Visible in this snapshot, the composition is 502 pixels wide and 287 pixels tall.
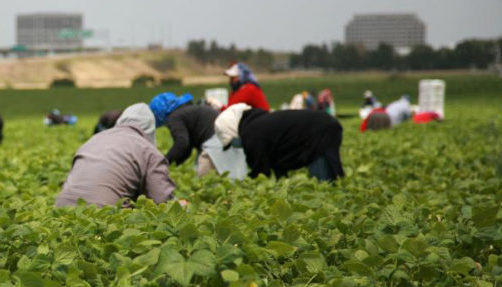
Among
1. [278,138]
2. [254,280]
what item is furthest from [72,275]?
[278,138]

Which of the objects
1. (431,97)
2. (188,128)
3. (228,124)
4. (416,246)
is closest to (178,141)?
(188,128)

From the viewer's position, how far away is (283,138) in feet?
25.7

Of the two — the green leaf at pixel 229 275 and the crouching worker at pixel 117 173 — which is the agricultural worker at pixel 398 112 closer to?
the crouching worker at pixel 117 173

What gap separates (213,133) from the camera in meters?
8.23

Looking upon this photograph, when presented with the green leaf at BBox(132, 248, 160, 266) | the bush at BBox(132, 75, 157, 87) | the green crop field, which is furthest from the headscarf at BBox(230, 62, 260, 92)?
the bush at BBox(132, 75, 157, 87)

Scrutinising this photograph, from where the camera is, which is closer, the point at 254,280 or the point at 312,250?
the point at 254,280

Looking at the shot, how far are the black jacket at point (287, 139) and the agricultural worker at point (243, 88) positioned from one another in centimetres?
148

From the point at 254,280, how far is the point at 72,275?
68 cm

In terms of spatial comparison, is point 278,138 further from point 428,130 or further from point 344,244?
point 428,130

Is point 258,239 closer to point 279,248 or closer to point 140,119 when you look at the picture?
point 279,248

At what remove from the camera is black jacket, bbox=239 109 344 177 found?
773cm

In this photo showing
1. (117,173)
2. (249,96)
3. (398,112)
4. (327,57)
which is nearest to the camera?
(117,173)

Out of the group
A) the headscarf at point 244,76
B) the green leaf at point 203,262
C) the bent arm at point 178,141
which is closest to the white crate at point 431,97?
the headscarf at point 244,76

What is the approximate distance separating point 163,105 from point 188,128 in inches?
24.6
